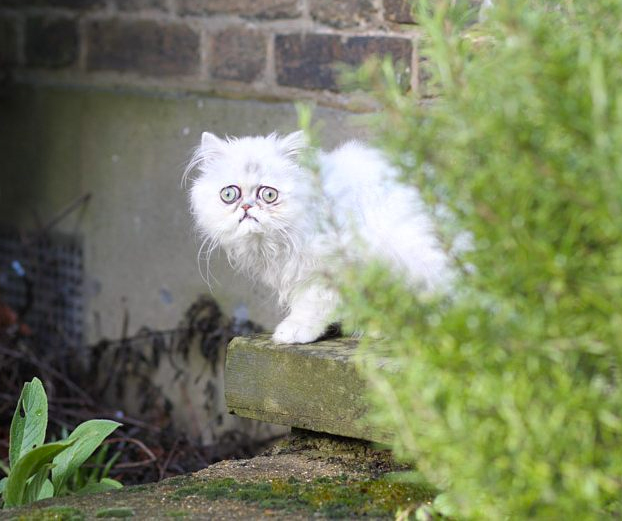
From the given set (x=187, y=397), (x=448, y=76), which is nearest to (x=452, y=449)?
(x=448, y=76)

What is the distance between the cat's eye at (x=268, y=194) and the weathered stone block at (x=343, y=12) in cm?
107

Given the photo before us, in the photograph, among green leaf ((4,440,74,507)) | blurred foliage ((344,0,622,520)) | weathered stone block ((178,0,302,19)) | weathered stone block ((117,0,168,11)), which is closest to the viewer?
blurred foliage ((344,0,622,520))

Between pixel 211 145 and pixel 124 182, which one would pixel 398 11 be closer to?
pixel 211 145

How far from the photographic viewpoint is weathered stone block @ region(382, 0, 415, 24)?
Result: 280 centimetres

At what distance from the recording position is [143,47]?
3.72 meters

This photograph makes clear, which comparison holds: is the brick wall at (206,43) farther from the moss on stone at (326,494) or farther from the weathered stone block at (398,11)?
the moss on stone at (326,494)

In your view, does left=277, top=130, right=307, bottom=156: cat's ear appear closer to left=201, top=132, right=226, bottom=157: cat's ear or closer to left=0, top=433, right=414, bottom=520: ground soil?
left=201, top=132, right=226, bottom=157: cat's ear

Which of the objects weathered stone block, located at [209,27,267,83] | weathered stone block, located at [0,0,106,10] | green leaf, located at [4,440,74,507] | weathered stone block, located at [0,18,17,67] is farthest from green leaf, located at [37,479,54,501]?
weathered stone block, located at [0,18,17,67]

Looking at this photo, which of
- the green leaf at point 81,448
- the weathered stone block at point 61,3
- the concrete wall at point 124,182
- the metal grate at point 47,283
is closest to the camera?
the green leaf at point 81,448

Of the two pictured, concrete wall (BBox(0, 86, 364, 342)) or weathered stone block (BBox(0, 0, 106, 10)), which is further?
weathered stone block (BBox(0, 0, 106, 10))

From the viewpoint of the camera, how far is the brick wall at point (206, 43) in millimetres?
2965

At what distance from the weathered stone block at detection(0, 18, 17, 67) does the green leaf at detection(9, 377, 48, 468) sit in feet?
8.73

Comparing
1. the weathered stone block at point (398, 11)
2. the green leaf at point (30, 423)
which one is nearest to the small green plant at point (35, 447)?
the green leaf at point (30, 423)

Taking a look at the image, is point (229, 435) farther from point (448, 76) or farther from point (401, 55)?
point (448, 76)
